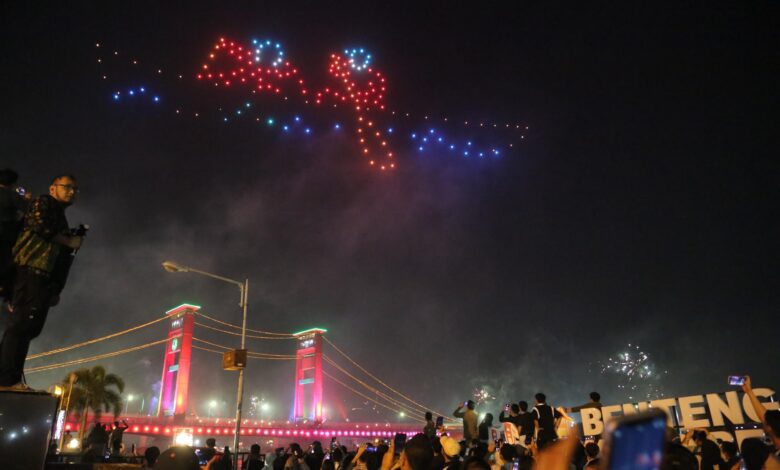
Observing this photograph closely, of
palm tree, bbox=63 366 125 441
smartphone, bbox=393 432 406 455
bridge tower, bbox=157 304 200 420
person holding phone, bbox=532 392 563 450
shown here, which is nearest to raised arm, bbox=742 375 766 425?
smartphone, bbox=393 432 406 455

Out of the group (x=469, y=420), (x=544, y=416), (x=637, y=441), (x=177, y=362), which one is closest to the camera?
(x=637, y=441)

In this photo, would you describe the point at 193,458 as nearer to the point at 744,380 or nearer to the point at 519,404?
the point at 744,380

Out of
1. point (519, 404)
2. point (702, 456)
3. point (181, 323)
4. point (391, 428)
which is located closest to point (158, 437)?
point (181, 323)

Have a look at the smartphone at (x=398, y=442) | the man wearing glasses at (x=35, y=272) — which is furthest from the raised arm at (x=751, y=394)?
the man wearing glasses at (x=35, y=272)

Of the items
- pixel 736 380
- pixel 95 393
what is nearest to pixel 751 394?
pixel 736 380

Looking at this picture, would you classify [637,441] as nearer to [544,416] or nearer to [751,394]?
[751,394]

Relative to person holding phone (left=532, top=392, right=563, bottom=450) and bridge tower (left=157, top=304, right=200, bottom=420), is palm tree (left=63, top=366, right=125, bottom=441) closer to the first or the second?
bridge tower (left=157, top=304, right=200, bottom=420)
